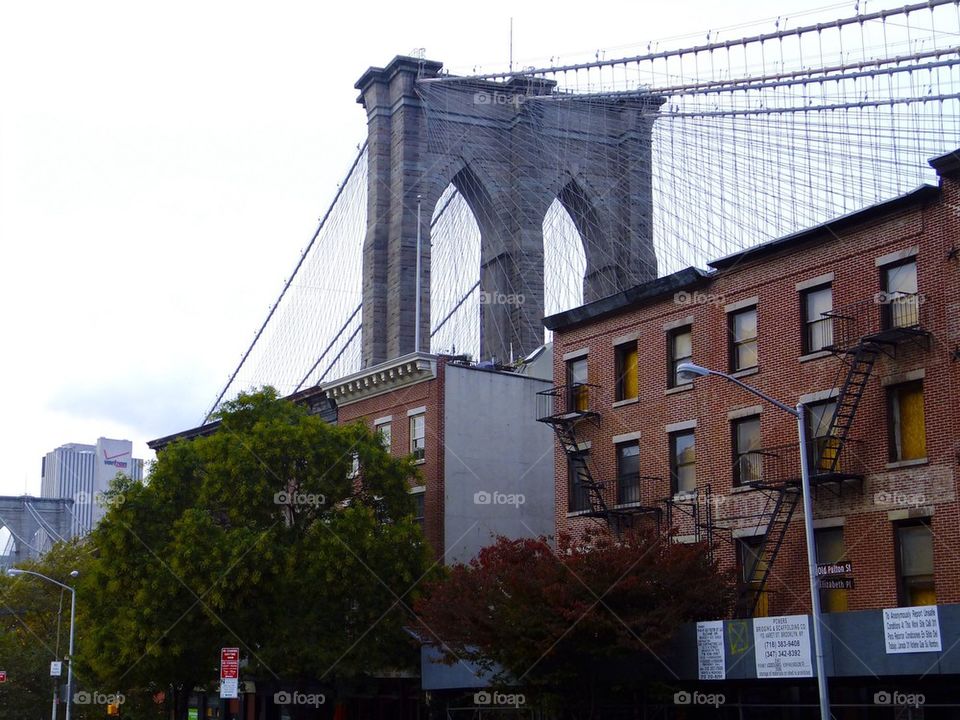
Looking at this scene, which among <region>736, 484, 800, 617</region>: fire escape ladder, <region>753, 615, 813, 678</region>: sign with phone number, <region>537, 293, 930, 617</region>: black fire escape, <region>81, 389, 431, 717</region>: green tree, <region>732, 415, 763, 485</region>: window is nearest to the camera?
<region>753, 615, 813, 678</region>: sign with phone number

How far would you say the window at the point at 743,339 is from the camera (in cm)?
3775

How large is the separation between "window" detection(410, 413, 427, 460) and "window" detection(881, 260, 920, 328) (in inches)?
864

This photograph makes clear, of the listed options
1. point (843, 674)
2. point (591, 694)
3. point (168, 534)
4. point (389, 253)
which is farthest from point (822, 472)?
point (389, 253)

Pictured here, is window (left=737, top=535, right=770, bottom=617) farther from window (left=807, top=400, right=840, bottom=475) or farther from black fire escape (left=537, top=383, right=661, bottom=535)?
black fire escape (left=537, top=383, right=661, bottom=535)

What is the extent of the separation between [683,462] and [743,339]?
13.1 ft

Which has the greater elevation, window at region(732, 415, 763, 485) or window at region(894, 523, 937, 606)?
window at region(732, 415, 763, 485)

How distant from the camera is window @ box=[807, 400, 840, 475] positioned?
111ft

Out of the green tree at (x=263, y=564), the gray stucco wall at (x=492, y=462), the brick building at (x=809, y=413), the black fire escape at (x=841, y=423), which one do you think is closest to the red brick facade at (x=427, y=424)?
the gray stucco wall at (x=492, y=462)

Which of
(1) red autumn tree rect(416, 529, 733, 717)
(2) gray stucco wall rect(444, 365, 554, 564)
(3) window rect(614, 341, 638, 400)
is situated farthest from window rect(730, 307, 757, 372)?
(2) gray stucco wall rect(444, 365, 554, 564)

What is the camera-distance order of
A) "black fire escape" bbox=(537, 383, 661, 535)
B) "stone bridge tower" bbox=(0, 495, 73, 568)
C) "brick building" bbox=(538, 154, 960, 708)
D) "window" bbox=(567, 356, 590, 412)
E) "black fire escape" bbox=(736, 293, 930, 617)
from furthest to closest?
1. "stone bridge tower" bbox=(0, 495, 73, 568)
2. "window" bbox=(567, 356, 590, 412)
3. "black fire escape" bbox=(537, 383, 661, 535)
4. "black fire escape" bbox=(736, 293, 930, 617)
5. "brick building" bbox=(538, 154, 960, 708)

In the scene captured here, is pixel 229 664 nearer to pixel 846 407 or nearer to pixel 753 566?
pixel 753 566

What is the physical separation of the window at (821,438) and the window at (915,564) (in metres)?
2.37

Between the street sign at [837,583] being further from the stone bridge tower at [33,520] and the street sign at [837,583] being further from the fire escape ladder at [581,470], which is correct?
the stone bridge tower at [33,520]

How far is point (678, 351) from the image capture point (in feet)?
133
